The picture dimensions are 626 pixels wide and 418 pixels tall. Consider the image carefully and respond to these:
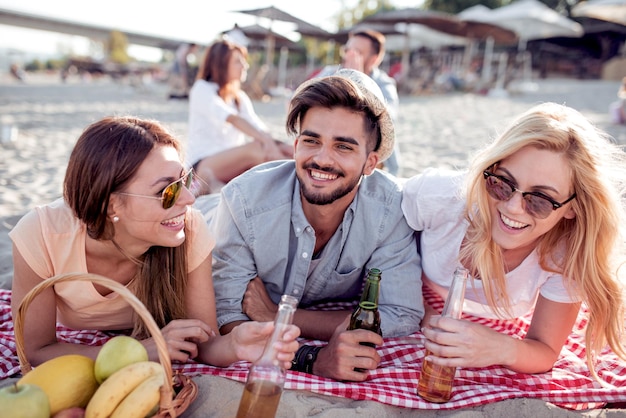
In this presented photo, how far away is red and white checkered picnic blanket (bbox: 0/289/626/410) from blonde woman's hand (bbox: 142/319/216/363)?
0.48 ft

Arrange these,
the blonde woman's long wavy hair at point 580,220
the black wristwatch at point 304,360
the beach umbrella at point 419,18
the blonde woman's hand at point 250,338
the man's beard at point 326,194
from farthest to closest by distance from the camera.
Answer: the beach umbrella at point 419,18 → the man's beard at point 326,194 → the black wristwatch at point 304,360 → the blonde woman's long wavy hair at point 580,220 → the blonde woman's hand at point 250,338

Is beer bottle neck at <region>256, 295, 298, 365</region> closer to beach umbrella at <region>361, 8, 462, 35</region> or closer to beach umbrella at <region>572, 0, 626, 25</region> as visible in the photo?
beach umbrella at <region>361, 8, 462, 35</region>

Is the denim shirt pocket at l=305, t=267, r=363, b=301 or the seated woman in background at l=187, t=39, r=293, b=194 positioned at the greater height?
the seated woman in background at l=187, t=39, r=293, b=194

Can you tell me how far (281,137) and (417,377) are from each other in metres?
6.48

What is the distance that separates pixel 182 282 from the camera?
234 centimetres

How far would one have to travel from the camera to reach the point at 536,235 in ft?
7.80

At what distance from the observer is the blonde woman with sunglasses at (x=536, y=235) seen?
2.20 metres

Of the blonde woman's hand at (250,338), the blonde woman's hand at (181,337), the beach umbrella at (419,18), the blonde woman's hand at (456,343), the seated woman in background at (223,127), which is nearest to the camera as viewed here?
the blonde woman's hand at (250,338)

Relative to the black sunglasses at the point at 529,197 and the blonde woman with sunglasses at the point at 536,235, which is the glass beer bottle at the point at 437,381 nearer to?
the blonde woman with sunglasses at the point at 536,235

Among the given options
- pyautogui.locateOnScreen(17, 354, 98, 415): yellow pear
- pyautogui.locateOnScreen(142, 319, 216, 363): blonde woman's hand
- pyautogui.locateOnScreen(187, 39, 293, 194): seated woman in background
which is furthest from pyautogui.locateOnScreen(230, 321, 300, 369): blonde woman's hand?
pyautogui.locateOnScreen(187, 39, 293, 194): seated woman in background

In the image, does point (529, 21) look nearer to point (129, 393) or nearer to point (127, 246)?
point (127, 246)

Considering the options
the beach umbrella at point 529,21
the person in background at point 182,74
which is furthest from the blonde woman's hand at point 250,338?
the beach umbrella at point 529,21

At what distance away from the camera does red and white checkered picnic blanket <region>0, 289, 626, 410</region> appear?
219 cm

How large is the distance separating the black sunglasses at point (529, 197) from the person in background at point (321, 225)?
60 centimetres
